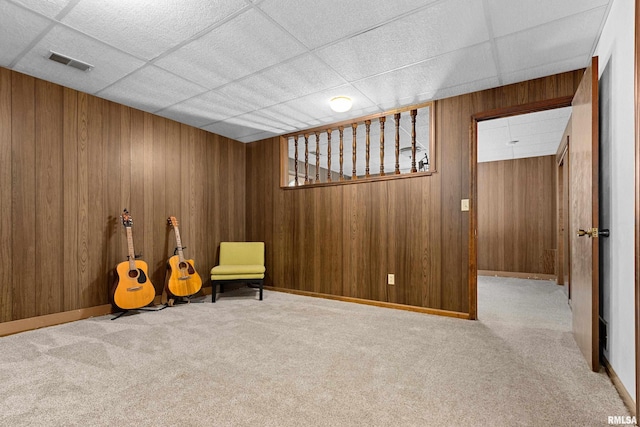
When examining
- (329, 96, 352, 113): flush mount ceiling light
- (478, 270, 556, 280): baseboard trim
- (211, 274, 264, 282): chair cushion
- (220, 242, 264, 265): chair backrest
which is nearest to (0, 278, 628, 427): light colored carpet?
(211, 274, 264, 282): chair cushion

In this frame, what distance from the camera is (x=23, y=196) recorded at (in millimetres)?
2936

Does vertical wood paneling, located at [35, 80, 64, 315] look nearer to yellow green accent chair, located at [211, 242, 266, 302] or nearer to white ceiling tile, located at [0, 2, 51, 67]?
white ceiling tile, located at [0, 2, 51, 67]

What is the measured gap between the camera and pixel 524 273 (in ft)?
20.1

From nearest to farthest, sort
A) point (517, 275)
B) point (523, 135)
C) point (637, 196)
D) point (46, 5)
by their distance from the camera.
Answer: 1. point (637, 196)
2. point (46, 5)
3. point (523, 135)
4. point (517, 275)

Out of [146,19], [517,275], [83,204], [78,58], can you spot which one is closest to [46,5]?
[146,19]

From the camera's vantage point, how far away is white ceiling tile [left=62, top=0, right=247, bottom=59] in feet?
6.53

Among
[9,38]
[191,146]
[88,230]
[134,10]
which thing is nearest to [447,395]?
[134,10]

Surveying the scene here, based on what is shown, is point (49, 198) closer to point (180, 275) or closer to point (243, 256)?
point (180, 275)

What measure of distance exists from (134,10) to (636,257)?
3.14 m

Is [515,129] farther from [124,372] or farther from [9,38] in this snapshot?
[9,38]

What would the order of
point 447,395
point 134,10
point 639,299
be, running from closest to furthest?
1. point 639,299
2. point 447,395
3. point 134,10

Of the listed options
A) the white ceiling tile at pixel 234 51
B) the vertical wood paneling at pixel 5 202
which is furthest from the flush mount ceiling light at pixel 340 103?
the vertical wood paneling at pixel 5 202

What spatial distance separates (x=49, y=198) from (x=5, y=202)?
1.06ft

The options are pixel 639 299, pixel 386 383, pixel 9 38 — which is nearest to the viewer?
pixel 639 299
